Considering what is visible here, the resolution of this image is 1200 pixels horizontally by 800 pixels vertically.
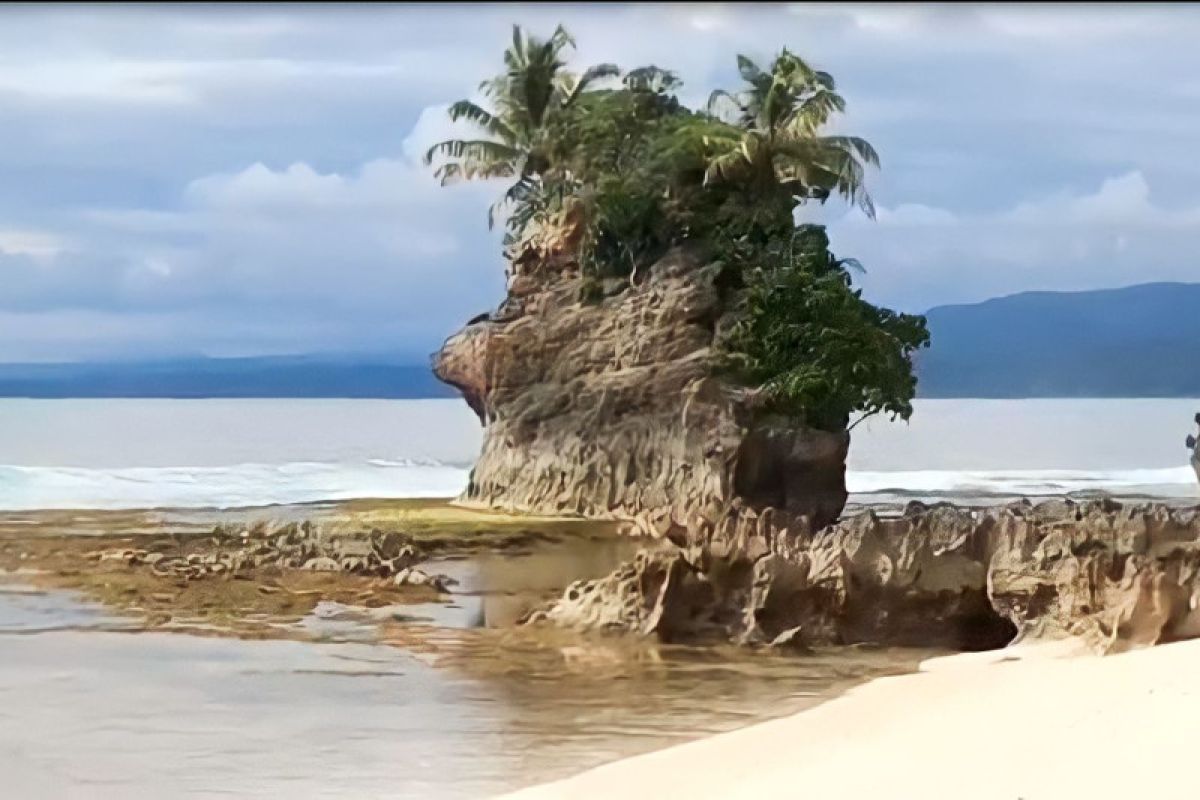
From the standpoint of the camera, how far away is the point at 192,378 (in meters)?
7.88

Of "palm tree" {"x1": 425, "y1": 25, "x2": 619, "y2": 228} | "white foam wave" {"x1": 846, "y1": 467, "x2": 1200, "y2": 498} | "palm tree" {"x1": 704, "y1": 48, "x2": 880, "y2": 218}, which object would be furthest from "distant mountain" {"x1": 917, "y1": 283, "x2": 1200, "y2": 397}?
"palm tree" {"x1": 425, "y1": 25, "x2": 619, "y2": 228}

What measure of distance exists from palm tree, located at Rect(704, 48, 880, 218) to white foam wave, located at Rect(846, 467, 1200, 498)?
179 centimetres

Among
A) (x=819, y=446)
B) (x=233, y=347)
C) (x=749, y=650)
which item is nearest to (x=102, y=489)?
(x=233, y=347)

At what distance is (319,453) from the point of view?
976 cm

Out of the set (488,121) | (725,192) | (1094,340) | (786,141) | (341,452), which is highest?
(488,121)

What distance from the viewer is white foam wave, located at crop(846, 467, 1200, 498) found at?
28.4ft

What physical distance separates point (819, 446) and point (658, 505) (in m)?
1.15

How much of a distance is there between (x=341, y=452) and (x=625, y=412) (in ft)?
6.60

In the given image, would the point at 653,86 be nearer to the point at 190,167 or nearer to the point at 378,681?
the point at 190,167

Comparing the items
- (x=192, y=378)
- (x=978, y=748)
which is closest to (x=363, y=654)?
(x=192, y=378)

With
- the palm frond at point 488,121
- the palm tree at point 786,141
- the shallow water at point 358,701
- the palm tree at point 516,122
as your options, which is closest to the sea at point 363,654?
the shallow water at point 358,701

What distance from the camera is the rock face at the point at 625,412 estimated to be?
9398mm

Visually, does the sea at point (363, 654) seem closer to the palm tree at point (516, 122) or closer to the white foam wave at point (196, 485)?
the white foam wave at point (196, 485)

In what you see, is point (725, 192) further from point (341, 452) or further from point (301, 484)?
point (301, 484)
